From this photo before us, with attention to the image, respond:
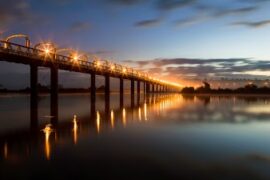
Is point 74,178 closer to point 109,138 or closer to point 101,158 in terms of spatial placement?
point 101,158

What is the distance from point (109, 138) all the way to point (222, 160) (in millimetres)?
7888

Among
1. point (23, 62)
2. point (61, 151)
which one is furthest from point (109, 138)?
point (23, 62)

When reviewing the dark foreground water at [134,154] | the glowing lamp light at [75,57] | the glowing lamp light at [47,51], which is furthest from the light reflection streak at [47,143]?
the glowing lamp light at [75,57]

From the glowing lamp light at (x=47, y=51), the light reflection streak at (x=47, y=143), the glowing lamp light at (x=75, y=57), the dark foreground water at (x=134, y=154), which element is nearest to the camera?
the dark foreground water at (x=134, y=154)

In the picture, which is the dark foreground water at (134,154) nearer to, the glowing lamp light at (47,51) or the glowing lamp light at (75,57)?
the glowing lamp light at (47,51)

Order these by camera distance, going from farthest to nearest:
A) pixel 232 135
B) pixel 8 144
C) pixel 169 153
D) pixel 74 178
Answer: pixel 232 135 < pixel 8 144 < pixel 169 153 < pixel 74 178

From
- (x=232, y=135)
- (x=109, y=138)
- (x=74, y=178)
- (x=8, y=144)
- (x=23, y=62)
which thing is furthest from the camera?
(x=23, y=62)

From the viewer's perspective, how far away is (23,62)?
45.3 m

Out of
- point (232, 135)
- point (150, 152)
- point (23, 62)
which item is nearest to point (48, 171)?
point (150, 152)

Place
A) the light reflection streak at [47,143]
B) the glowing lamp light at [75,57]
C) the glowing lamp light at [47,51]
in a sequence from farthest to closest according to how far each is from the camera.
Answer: the glowing lamp light at [75,57], the glowing lamp light at [47,51], the light reflection streak at [47,143]

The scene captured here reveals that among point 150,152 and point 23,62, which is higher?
point 23,62

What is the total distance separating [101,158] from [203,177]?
4.70 m

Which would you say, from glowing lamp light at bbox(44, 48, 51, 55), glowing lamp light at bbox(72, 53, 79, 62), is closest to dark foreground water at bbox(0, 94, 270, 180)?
glowing lamp light at bbox(44, 48, 51, 55)

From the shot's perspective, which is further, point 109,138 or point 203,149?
point 109,138
